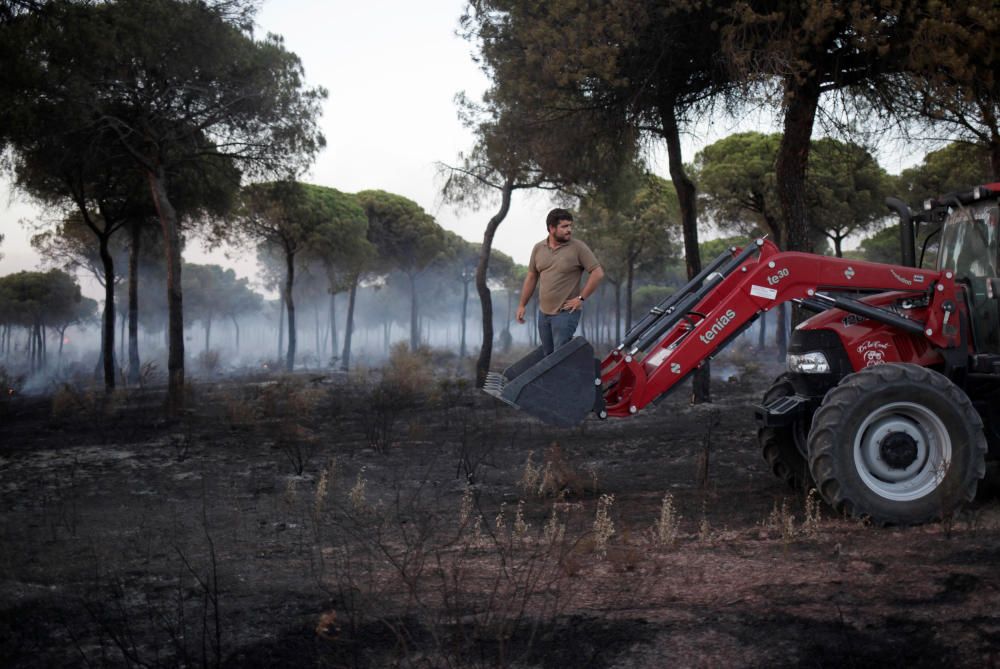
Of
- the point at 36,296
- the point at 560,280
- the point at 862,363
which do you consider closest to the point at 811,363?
the point at 862,363

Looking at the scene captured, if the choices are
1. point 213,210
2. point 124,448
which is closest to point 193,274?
point 213,210

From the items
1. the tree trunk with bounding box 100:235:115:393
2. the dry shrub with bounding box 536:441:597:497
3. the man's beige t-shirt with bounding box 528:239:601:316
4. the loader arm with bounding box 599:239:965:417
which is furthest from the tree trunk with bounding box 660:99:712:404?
the tree trunk with bounding box 100:235:115:393

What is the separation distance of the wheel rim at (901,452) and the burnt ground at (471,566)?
0.35m

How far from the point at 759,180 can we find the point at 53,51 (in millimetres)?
17994

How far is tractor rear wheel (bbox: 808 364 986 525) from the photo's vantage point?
20.1 ft

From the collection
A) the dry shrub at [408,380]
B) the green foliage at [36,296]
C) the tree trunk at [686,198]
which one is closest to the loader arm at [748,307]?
the tree trunk at [686,198]

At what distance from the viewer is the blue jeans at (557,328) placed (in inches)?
298

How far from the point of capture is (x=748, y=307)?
21.8 feet

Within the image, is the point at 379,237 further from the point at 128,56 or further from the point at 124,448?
the point at 124,448

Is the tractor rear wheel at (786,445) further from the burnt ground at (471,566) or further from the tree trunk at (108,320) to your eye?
the tree trunk at (108,320)

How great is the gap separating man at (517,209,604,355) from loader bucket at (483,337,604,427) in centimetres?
100

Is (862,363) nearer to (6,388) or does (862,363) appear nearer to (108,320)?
(108,320)

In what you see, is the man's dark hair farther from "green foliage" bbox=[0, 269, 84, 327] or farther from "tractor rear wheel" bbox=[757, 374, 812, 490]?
"green foliage" bbox=[0, 269, 84, 327]

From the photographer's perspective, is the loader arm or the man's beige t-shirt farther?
the man's beige t-shirt
